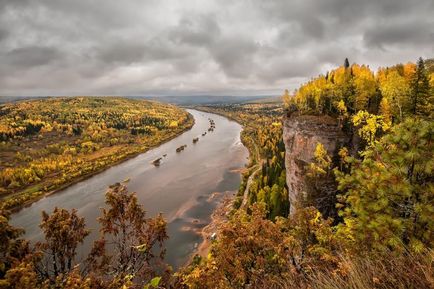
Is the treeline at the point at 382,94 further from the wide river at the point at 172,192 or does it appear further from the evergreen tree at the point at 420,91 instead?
the wide river at the point at 172,192

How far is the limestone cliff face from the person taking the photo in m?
34.3

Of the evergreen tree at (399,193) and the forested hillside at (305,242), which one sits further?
the evergreen tree at (399,193)

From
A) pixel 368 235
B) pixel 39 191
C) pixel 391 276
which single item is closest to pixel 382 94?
pixel 368 235

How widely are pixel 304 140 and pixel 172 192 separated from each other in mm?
45674

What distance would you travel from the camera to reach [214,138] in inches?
6289

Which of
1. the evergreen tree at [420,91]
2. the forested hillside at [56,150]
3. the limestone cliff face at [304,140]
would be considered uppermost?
the evergreen tree at [420,91]

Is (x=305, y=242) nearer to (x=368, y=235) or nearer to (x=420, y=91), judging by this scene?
(x=368, y=235)

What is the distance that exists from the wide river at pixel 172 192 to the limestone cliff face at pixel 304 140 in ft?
69.2

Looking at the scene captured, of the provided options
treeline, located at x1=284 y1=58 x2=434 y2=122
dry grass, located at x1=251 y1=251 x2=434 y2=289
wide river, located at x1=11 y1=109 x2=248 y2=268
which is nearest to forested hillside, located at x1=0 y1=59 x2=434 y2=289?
dry grass, located at x1=251 y1=251 x2=434 y2=289

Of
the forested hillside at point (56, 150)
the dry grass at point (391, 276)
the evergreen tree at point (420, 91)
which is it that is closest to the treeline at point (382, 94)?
the evergreen tree at point (420, 91)

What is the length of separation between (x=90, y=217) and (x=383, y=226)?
6243 centimetres

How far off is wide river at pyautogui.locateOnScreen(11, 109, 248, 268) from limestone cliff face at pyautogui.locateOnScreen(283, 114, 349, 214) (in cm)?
2110

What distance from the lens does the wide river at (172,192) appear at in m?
51.9

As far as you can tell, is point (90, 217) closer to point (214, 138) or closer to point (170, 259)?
point (170, 259)
